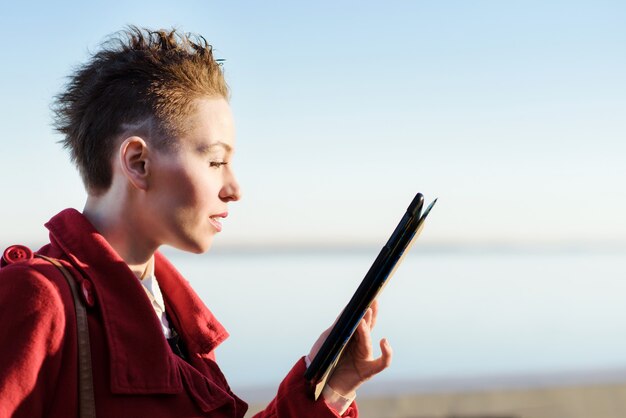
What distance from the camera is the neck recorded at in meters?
1.32

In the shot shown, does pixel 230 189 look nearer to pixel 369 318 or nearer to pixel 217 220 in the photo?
pixel 217 220

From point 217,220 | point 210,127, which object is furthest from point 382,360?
point 210,127

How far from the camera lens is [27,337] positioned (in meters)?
1.12

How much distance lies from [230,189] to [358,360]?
324 millimetres

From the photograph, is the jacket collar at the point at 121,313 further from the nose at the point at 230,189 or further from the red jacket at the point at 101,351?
the nose at the point at 230,189

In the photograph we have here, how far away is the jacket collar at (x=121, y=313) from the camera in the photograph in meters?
1.22

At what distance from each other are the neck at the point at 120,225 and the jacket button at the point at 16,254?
0.13 meters

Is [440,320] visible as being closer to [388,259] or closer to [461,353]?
[461,353]

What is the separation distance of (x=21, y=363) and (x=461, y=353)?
4.37m

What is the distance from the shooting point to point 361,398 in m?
3.11

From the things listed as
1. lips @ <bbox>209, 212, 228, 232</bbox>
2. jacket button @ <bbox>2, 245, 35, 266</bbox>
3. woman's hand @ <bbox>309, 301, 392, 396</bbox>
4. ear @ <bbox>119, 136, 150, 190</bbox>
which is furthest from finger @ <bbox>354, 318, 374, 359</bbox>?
jacket button @ <bbox>2, 245, 35, 266</bbox>

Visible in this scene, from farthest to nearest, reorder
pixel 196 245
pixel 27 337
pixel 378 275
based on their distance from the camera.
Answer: pixel 196 245
pixel 378 275
pixel 27 337

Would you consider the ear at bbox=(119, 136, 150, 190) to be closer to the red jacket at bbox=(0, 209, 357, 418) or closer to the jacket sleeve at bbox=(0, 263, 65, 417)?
the red jacket at bbox=(0, 209, 357, 418)

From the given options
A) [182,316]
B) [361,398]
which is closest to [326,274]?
[361,398]
